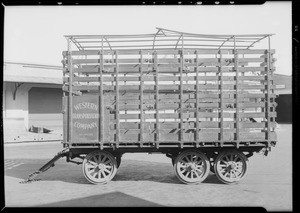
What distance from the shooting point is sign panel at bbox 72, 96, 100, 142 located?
8.59 metres

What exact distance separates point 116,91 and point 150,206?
3.38 meters

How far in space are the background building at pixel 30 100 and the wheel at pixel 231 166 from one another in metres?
16.2

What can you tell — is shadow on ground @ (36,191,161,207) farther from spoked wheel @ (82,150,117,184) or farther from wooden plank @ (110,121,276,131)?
wooden plank @ (110,121,276,131)

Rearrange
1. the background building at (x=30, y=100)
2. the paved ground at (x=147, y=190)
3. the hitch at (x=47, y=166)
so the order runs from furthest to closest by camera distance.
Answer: the background building at (x=30, y=100) < the hitch at (x=47, y=166) < the paved ground at (x=147, y=190)

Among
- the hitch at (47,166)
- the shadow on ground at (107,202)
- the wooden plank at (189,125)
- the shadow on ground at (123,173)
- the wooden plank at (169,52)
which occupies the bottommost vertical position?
the shadow on ground at (123,173)

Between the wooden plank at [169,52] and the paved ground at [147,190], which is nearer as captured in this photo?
the paved ground at [147,190]

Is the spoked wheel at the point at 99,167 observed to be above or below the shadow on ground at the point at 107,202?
above

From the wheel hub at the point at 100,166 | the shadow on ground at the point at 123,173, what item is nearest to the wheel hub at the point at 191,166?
the shadow on ground at the point at 123,173

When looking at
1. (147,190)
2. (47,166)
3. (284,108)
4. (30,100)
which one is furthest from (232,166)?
(284,108)

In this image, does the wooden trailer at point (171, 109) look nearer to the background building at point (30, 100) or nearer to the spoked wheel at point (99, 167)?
the spoked wheel at point (99, 167)

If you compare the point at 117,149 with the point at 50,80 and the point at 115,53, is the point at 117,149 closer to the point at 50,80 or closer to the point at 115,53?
the point at 115,53

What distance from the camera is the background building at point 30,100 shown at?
21.2 m

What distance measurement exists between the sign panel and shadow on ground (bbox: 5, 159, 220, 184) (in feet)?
5.20

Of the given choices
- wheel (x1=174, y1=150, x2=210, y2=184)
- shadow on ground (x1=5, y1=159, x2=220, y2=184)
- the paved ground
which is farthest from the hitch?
wheel (x1=174, y1=150, x2=210, y2=184)
